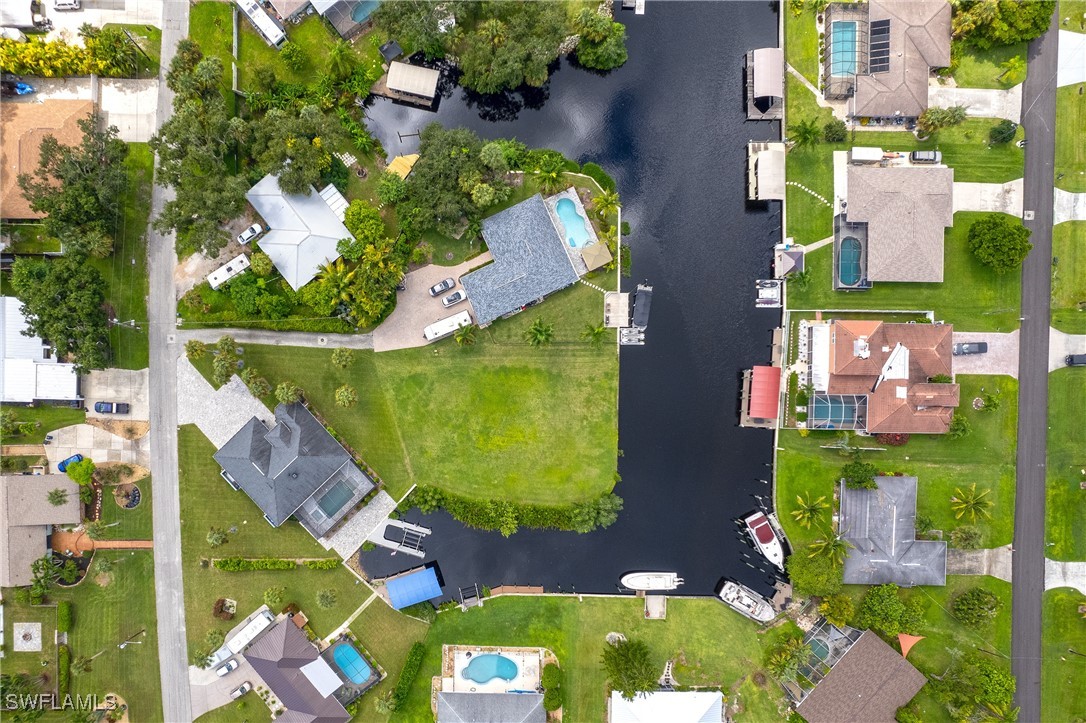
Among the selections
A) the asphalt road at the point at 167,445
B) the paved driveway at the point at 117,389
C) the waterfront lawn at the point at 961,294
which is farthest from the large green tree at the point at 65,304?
the waterfront lawn at the point at 961,294

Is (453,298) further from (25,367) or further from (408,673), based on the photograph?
(25,367)

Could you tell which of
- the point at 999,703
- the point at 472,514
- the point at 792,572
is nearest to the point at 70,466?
the point at 472,514

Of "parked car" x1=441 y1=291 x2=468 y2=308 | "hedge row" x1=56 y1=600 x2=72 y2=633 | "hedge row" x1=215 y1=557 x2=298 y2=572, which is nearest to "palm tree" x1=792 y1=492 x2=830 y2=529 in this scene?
"parked car" x1=441 y1=291 x2=468 y2=308

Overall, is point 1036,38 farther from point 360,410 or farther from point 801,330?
point 360,410

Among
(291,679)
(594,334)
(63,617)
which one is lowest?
(291,679)

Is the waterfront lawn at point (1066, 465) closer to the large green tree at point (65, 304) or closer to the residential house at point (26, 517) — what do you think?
the large green tree at point (65, 304)

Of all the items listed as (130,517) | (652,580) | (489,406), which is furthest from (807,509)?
(130,517)
